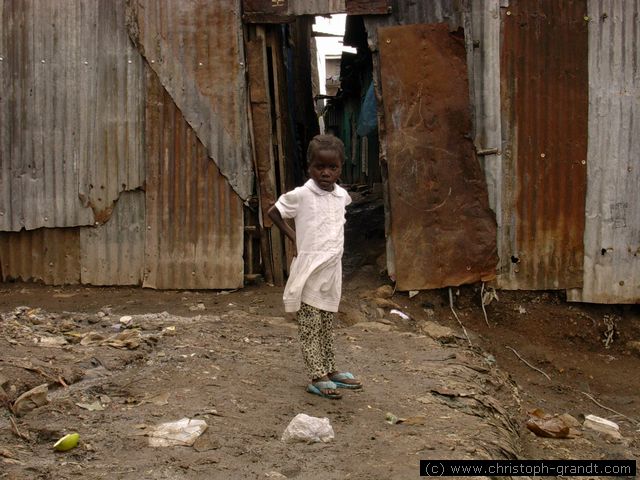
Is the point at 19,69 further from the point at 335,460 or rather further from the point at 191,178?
the point at 335,460

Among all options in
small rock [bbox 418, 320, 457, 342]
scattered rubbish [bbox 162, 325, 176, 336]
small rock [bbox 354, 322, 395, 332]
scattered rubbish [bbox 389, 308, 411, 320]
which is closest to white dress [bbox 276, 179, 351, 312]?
scattered rubbish [bbox 162, 325, 176, 336]

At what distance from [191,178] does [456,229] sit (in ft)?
8.22

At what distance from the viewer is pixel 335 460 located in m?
3.40

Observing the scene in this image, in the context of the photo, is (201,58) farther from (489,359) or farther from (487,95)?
(489,359)

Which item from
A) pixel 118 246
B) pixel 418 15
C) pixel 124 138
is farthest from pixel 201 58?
pixel 418 15

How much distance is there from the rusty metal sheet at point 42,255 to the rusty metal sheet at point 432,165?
3097mm

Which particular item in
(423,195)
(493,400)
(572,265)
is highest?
(423,195)

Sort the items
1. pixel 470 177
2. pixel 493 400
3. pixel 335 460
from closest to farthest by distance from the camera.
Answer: pixel 335 460, pixel 493 400, pixel 470 177

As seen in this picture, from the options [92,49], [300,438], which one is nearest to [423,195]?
[92,49]

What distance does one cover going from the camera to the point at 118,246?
7367 mm

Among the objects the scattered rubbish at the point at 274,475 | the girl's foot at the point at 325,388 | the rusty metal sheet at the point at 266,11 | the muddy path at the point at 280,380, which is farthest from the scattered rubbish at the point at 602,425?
the rusty metal sheet at the point at 266,11

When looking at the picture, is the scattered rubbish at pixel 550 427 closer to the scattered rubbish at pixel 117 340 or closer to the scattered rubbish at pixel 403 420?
the scattered rubbish at pixel 403 420

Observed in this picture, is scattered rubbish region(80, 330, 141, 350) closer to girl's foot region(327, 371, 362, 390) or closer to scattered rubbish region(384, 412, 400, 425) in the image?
girl's foot region(327, 371, 362, 390)

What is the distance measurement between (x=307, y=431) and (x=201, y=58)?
4.50m
